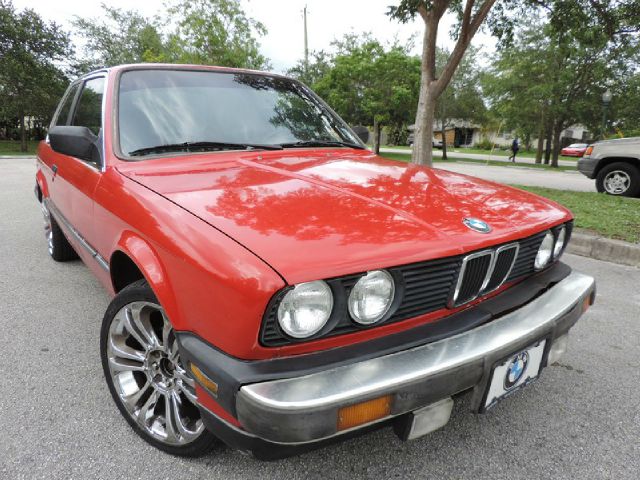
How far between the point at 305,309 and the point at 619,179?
8.93 m

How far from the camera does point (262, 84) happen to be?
9.07 feet

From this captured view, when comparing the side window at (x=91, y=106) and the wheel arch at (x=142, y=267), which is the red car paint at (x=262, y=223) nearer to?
the wheel arch at (x=142, y=267)

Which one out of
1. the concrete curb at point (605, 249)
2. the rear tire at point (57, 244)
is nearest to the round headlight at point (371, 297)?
the rear tire at point (57, 244)

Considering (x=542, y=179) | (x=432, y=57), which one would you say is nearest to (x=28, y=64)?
(x=432, y=57)

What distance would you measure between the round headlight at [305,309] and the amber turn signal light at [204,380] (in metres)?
0.26

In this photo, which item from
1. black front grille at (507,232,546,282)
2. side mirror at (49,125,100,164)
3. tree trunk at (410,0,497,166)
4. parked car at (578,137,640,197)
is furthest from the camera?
tree trunk at (410,0,497,166)

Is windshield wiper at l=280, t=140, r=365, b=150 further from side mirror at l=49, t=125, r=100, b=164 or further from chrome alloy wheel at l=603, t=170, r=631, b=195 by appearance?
chrome alloy wheel at l=603, t=170, r=631, b=195

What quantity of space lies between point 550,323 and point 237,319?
1.16 m

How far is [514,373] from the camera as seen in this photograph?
4.92 feet

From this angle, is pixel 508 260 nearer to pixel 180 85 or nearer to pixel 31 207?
pixel 180 85

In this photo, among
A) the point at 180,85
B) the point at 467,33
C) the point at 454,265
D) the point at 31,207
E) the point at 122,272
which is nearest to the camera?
the point at 454,265

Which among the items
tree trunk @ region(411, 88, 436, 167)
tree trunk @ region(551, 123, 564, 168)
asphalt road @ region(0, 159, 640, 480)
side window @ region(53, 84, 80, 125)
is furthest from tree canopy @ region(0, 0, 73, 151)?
tree trunk @ region(551, 123, 564, 168)

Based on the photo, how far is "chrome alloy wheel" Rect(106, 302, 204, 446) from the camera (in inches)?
62.1

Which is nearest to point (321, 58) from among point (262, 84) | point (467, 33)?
point (467, 33)
